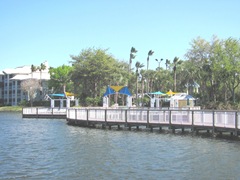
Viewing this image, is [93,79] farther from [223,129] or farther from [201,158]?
[201,158]

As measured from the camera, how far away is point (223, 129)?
2805 cm

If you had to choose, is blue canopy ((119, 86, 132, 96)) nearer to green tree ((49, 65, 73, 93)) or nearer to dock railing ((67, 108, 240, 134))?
dock railing ((67, 108, 240, 134))

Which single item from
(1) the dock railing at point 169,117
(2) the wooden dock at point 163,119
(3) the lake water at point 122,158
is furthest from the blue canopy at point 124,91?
(3) the lake water at point 122,158

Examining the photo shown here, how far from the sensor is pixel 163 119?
109 ft

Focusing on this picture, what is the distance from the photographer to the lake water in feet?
56.1

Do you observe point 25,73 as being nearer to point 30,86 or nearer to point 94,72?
point 30,86

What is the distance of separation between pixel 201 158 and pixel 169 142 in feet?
20.8

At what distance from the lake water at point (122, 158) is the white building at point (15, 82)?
3718 inches

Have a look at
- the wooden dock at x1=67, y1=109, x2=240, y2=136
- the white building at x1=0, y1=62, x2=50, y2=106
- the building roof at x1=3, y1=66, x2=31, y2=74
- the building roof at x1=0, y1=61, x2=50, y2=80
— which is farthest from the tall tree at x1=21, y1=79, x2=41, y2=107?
the wooden dock at x1=67, y1=109, x2=240, y2=136

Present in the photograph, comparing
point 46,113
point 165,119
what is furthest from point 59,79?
point 165,119

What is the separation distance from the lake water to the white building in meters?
94.4

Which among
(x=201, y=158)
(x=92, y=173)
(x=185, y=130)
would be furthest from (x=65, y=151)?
(x=185, y=130)

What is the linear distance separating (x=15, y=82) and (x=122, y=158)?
110788 mm

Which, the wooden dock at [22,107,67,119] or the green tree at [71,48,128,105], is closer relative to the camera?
the wooden dock at [22,107,67,119]
